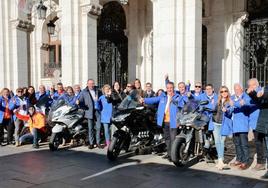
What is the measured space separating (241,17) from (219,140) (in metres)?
8.28

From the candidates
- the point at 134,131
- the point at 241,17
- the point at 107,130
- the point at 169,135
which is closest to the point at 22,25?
the point at 107,130

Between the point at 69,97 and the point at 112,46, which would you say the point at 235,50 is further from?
the point at 69,97

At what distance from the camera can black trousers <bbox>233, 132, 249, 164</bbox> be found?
595 cm

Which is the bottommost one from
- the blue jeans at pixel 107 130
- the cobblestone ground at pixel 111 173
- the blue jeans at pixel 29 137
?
the cobblestone ground at pixel 111 173

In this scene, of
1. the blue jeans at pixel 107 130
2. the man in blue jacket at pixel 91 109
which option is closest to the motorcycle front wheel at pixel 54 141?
the man in blue jacket at pixel 91 109

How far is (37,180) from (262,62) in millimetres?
9798

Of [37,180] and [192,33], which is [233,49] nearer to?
[192,33]

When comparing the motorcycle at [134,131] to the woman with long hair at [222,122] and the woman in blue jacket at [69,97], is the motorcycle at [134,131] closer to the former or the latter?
the woman with long hair at [222,122]

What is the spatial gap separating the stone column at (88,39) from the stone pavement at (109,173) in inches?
185

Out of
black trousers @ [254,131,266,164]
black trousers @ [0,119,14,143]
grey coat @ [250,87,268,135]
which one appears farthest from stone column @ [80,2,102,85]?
grey coat @ [250,87,268,135]

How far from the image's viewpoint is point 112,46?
16.4 m

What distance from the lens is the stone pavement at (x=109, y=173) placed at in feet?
17.3

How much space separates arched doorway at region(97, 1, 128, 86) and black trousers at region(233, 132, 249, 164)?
10440mm

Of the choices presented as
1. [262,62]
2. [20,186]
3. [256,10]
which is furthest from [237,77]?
[20,186]
